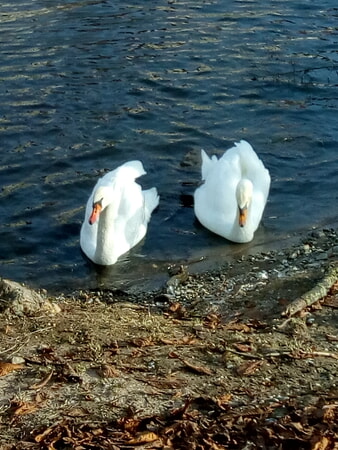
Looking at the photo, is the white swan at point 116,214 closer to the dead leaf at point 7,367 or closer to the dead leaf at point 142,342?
the dead leaf at point 142,342

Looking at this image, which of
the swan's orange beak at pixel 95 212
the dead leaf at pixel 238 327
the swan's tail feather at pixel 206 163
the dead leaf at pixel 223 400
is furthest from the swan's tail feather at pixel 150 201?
the dead leaf at pixel 223 400

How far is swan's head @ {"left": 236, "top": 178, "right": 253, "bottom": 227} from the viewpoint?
9586 mm

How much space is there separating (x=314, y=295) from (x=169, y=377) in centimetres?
211

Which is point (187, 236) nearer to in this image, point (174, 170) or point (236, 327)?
point (174, 170)

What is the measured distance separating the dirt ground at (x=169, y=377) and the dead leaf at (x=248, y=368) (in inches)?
0.4

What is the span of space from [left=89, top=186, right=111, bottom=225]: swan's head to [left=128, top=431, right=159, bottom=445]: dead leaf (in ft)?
15.4

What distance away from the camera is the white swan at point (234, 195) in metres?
9.70

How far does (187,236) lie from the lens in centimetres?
972

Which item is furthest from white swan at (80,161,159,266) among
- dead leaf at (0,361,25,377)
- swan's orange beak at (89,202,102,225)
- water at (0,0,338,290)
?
dead leaf at (0,361,25,377)

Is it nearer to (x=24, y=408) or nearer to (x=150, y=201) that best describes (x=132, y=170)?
(x=150, y=201)

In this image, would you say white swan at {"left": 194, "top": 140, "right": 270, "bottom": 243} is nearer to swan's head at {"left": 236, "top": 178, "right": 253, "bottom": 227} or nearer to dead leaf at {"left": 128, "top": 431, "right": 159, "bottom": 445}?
swan's head at {"left": 236, "top": 178, "right": 253, "bottom": 227}

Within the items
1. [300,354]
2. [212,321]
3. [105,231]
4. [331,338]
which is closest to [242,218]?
[105,231]

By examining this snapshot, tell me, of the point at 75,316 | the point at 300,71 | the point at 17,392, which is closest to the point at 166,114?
the point at 300,71

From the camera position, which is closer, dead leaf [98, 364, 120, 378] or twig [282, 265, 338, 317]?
dead leaf [98, 364, 120, 378]
